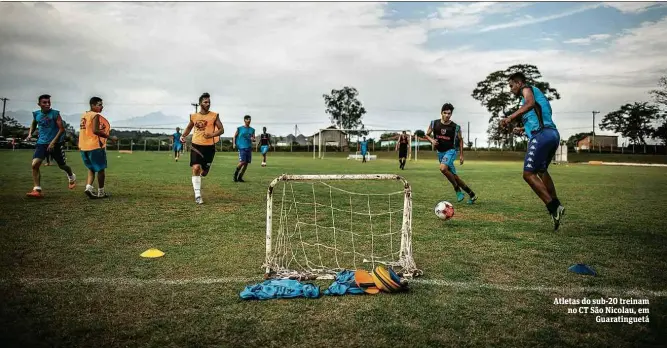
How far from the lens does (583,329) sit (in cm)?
346

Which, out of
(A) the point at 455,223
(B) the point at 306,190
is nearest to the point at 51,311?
(A) the point at 455,223

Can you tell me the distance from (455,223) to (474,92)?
67749 mm

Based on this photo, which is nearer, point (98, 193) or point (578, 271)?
point (578, 271)

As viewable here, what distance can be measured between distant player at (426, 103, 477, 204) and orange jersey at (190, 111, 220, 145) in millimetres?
4937

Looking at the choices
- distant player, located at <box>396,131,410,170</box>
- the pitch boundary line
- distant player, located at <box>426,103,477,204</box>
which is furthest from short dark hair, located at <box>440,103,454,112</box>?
distant player, located at <box>396,131,410,170</box>

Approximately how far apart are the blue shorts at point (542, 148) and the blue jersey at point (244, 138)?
1054 cm

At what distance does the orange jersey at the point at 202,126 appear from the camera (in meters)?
10.1

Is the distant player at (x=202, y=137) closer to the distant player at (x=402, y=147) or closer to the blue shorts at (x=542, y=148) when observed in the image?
the blue shorts at (x=542, y=148)

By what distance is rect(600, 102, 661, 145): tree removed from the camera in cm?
7512

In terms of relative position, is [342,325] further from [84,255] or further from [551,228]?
[551,228]

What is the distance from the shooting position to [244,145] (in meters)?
16.0

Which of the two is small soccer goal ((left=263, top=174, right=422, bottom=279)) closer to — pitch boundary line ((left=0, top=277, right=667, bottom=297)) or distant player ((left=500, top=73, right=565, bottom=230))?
pitch boundary line ((left=0, top=277, right=667, bottom=297))

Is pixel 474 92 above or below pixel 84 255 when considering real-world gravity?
above

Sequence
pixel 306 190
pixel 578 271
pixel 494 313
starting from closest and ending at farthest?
1. pixel 494 313
2. pixel 578 271
3. pixel 306 190
